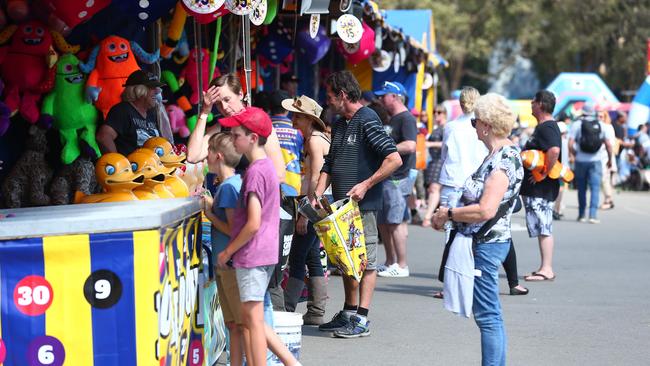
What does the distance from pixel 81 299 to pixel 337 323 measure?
138 inches

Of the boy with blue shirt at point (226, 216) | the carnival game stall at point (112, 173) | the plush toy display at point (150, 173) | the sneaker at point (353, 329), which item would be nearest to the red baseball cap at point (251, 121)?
the boy with blue shirt at point (226, 216)

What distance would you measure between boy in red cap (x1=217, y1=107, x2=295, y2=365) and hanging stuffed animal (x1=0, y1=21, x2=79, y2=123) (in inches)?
113

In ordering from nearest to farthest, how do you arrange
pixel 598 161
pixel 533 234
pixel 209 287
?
pixel 209 287, pixel 533 234, pixel 598 161

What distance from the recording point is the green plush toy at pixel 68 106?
7.98m

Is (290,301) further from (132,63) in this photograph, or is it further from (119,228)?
(119,228)

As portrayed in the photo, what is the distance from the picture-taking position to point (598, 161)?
17047 mm

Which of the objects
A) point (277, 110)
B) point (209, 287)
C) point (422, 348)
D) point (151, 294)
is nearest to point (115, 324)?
point (151, 294)

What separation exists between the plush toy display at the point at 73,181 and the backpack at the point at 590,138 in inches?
418

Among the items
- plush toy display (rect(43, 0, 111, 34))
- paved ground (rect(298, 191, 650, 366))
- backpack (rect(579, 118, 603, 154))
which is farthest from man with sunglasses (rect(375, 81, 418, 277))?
backpack (rect(579, 118, 603, 154))

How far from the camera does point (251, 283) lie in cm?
531

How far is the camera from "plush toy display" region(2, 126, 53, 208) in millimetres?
7586

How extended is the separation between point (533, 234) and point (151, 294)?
6.44 metres

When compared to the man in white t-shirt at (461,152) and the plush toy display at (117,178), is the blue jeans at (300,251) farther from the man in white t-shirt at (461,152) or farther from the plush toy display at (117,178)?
the man in white t-shirt at (461,152)

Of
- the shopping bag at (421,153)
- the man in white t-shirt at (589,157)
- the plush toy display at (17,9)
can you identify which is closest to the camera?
the plush toy display at (17,9)
